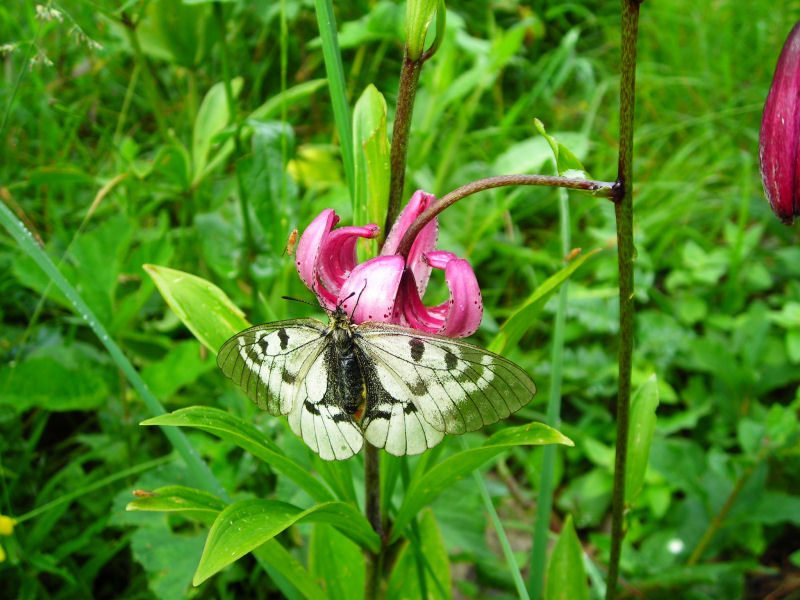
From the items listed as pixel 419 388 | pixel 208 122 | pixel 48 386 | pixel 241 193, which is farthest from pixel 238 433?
pixel 208 122

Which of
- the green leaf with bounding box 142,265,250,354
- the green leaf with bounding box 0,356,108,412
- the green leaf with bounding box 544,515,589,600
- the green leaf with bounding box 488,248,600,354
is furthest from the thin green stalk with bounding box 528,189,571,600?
the green leaf with bounding box 0,356,108,412

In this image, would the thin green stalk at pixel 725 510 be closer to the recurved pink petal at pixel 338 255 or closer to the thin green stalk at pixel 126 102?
the recurved pink petal at pixel 338 255

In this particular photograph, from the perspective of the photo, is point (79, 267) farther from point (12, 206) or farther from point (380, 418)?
point (380, 418)

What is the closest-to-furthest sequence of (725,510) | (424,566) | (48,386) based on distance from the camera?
(424,566), (48,386), (725,510)

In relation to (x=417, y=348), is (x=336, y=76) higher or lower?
higher

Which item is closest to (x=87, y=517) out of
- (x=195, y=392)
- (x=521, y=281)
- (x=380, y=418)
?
(x=195, y=392)

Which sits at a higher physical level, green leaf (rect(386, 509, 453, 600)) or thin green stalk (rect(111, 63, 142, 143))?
thin green stalk (rect(111, 63, 142, 143))

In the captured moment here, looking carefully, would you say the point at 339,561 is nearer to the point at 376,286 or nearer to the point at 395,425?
the point at 395,425

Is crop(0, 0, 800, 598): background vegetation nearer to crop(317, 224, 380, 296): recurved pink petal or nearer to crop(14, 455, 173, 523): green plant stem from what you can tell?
crop(14, 455, 173, 523): green plant stem
